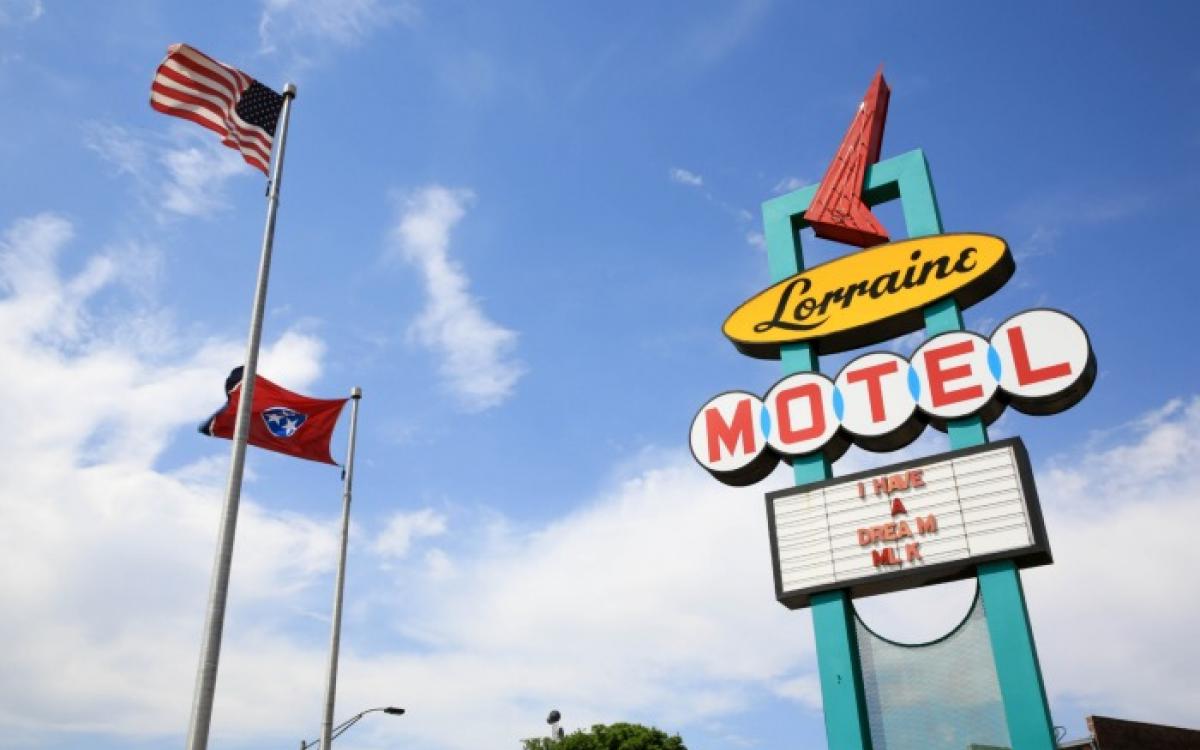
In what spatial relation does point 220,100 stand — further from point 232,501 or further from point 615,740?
point 615,740

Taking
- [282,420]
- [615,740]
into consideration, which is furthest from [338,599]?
[615,740]

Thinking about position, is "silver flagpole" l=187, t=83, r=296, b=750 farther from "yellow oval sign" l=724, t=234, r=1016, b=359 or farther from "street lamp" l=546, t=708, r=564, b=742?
"street lamp" l=546, t=708, r=564, b=742

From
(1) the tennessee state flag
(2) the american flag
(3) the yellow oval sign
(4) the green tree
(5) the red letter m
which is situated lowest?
(4) the green tree

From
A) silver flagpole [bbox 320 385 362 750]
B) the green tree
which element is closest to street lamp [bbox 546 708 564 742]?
the green tree

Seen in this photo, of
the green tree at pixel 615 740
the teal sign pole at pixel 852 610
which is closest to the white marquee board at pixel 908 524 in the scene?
the teal sign pole at pixel 852 610

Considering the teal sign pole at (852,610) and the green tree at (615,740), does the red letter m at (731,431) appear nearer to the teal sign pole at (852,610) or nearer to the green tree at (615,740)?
the teal sign pole at (852,610)

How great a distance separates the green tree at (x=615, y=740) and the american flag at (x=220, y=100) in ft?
104

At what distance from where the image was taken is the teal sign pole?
12922 millimetres

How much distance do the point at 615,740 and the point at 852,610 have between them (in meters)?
29.2

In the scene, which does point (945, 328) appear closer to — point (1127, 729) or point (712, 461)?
point (712, 461)

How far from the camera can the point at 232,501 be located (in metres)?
13.3

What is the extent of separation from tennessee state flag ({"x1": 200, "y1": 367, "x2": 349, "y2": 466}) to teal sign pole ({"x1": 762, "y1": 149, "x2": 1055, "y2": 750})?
9.37 meters

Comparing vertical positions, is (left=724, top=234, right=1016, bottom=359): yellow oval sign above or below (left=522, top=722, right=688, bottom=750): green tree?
above

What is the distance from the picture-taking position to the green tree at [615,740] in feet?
135
